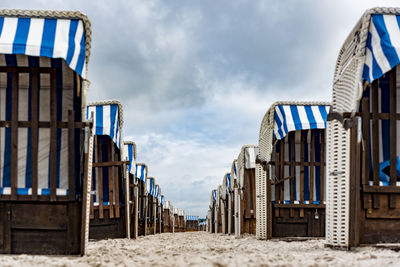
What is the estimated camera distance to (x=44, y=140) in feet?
19.0

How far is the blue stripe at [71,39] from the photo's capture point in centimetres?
534

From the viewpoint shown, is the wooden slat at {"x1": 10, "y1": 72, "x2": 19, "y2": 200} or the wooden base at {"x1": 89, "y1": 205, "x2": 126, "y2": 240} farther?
the wooden base at {"x1": 89, "y1": 205, "x2": 126, "y2": 240}

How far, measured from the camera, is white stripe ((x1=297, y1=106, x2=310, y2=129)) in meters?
9.84

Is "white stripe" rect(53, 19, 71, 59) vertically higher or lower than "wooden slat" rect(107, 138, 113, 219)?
higher

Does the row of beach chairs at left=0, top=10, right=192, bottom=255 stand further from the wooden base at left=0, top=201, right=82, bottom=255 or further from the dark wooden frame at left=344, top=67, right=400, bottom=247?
the dark wooden frame at left=344, top=67, right=400, bottom=247

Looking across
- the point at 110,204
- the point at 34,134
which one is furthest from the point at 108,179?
the point at 34,134

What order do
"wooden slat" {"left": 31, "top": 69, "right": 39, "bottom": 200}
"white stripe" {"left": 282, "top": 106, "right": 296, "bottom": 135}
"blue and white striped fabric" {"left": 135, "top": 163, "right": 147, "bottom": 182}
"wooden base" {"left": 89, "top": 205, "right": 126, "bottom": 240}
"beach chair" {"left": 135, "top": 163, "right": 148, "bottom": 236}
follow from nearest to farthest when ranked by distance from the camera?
"wooden slat" {"left": 31, "top": 69, "right": 39, "bottom": 200} < "white stripe" {"left": 282, "top": 106, "right": 296, "bottom": 135} < "wooden base" {"left": 89, "top": 205, "right": 126, "bottom": 240} < "blue and white striped fabric" {"left": 135, "top": 163, "right": 147, "bottom": 182} < "beach chair" {"left": 135, "top": 163, "right": 148, "bottom": 236}

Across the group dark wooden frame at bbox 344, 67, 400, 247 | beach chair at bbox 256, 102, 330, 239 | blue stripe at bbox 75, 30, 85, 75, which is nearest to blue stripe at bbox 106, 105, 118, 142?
beach chair at bbox 256, 102, 330, 239

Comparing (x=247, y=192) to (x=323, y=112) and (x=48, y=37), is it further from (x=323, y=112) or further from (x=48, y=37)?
(x=48, y=37)

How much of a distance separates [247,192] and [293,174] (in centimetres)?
417

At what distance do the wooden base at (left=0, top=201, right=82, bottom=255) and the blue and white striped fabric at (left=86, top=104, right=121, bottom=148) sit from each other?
4401 millimetres

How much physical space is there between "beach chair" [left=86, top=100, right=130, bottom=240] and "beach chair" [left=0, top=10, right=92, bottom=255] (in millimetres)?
4409

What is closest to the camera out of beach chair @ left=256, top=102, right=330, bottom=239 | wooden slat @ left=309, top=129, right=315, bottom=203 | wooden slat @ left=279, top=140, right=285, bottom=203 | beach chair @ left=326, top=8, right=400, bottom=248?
beach chair @ left=326, top=8, right=400, bottom=248

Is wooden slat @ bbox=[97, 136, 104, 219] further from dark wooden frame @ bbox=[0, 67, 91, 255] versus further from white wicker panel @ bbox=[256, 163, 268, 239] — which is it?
dark wooden frame @ bbox=[0, 67, 91, 255]
